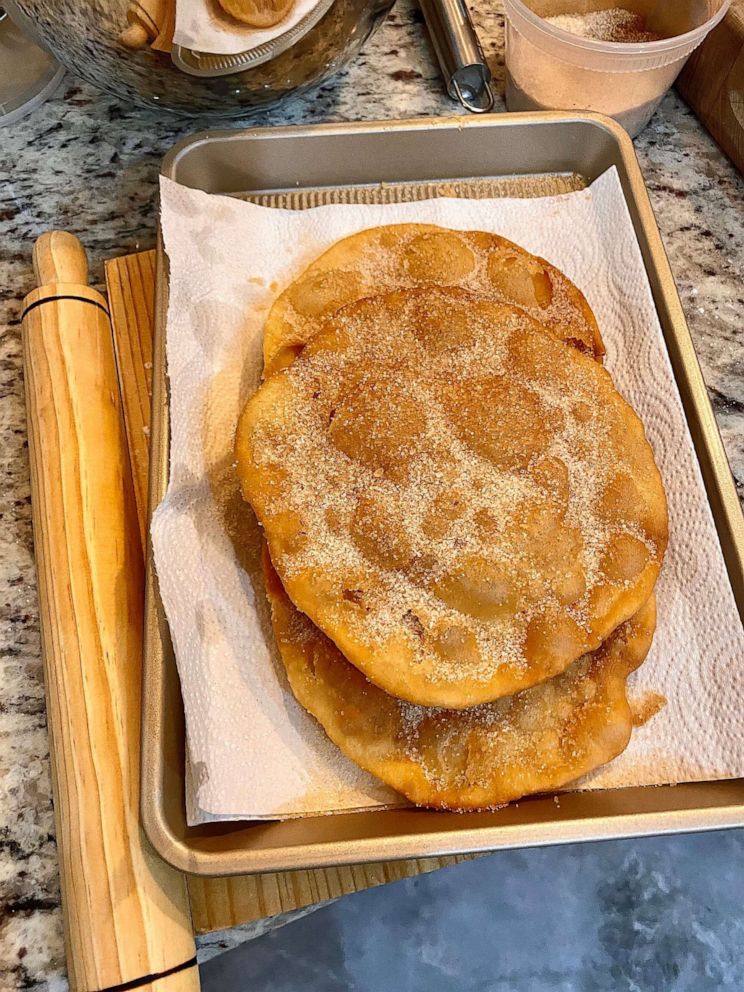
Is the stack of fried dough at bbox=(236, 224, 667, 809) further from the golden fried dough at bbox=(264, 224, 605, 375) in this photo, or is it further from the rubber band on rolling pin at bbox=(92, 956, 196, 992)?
the rubber band on rolling pin at bbox=(92, 956, 196, 992)

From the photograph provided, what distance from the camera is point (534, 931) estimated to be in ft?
3.82

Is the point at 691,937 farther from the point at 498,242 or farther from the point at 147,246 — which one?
the point at 147,246

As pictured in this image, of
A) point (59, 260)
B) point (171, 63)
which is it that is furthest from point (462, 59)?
point (59, 260)

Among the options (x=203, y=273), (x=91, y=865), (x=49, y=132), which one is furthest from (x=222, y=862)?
(x=49, y=132)

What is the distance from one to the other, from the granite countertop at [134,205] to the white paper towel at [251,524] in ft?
0.47

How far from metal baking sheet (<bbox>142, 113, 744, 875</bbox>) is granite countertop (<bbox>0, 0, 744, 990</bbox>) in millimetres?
117

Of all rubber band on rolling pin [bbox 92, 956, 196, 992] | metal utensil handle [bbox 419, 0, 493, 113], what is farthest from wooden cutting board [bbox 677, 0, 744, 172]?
rubber band on rolling pin [bbox 92, 956, 196, 992]

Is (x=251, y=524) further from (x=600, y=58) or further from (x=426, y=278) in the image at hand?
(x=600, y=58)

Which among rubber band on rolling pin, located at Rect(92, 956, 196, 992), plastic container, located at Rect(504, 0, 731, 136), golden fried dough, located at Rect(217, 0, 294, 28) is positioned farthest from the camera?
plastic container, located at Rect(504, 0, 731, 136)

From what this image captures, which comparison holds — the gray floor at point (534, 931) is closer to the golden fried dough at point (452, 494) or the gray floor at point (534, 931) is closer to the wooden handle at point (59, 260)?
the golden fried dough at point (452, 494)

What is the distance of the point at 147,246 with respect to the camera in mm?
1005

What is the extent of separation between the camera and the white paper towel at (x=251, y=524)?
70 cm

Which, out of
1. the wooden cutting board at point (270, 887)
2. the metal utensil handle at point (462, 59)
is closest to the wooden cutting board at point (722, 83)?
the metal utensil handle at point (462, 59)

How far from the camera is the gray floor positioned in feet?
3.72
